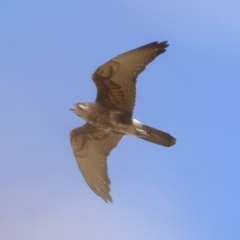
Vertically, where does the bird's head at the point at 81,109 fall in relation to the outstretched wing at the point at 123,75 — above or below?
below

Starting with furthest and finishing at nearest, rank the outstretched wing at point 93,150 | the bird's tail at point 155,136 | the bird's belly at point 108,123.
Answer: the outstretched wing at point 93,150, the bird's belly at point 108,123, the bird's tail at point 155,136

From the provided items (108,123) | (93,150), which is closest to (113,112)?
(108,123)

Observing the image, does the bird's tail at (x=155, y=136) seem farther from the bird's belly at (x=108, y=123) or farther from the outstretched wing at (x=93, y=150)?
the outstretched wing at (x=93, y=150)

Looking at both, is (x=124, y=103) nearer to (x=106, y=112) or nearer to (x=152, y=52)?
(x=106, y=112)

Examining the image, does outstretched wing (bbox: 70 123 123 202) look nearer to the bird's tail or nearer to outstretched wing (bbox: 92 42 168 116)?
outstretched wing (bbox: 92 42 168 116)

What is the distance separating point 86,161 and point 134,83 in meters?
2.50

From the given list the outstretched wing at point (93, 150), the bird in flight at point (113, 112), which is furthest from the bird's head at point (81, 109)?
the outstretched wing at point (93, 150)

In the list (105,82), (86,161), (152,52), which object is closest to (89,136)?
(86,161)

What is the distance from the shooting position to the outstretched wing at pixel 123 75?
1460cm

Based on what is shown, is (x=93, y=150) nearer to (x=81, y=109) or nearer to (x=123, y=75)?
(x=81, y=109)

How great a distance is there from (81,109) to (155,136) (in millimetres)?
1745

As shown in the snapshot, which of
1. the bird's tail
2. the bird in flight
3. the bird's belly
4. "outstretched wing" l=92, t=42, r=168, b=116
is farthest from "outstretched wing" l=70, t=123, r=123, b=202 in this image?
the bird's tail

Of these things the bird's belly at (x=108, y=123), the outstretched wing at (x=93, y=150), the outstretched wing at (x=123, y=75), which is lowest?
the outstretched wing at (x=93, y=150)

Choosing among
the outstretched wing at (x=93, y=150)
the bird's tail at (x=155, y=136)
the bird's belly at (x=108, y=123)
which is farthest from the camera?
the outstretched wing at (x=93, y=150)
